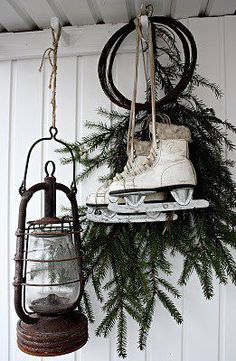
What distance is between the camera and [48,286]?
0.96 metres

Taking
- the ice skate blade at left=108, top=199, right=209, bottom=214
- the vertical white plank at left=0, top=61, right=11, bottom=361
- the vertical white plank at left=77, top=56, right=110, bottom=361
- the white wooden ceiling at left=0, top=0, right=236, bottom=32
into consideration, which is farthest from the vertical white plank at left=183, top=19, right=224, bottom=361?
the white wooden ceiling at left=0, top=0, right=236, bottom=32

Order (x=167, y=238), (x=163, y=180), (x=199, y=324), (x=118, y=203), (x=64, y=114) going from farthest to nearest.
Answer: (x=64, y=114) → (x=199, y=324) → (x=167, y=238) → (x=118, y=203) → (x=163, y=180)

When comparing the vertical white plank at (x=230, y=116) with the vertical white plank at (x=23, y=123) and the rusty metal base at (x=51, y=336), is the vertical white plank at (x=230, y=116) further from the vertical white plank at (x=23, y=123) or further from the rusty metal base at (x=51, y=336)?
the vertical white plank at (x=23, y=123)

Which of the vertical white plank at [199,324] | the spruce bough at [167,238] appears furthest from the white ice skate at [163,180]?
the vertical white plank at [199,324]

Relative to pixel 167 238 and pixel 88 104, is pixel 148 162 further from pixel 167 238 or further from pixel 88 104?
pixel 88 104

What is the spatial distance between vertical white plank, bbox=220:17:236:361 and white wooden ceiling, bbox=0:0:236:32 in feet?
0.25

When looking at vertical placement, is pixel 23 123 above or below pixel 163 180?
above

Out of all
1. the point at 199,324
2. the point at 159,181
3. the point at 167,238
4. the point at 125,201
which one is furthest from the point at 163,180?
the point at 199,324

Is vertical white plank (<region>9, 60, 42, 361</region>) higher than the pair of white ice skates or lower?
higher

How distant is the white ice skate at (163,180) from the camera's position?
0.87 m

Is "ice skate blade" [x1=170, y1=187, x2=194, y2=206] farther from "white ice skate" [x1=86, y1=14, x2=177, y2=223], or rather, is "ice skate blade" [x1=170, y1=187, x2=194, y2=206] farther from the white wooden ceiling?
the white wooden ceiling

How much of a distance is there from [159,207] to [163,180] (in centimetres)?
10

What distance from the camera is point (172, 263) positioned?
4.09ft

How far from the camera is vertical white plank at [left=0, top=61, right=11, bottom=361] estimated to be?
4.33 feet
